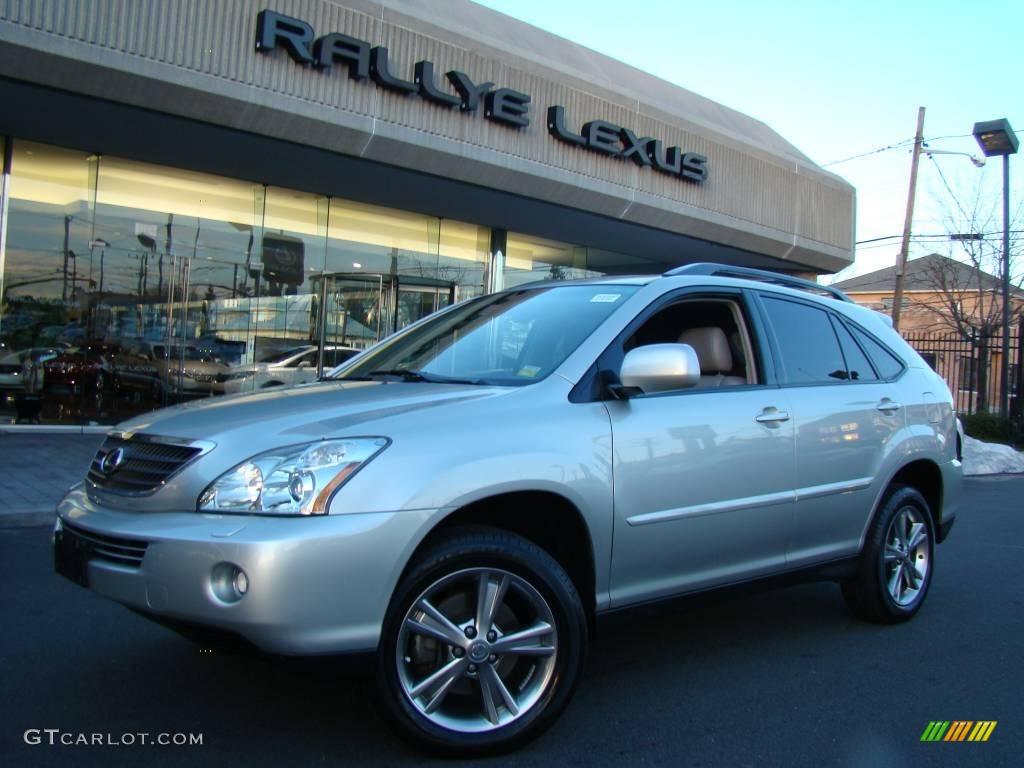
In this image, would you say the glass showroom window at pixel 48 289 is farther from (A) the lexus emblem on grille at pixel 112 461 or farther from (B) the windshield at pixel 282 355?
(A) the lexus emblem on grille at pixel 112 461

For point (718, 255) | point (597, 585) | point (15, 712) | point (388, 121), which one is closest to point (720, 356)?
point (597, 585)

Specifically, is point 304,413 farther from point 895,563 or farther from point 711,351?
point 895,563

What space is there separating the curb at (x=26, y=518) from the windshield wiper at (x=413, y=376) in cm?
457

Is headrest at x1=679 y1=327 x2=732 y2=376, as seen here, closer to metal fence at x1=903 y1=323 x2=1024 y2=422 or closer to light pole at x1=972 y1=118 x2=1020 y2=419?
metal fence at x1=903 y1=323 x2=1024 y2=422

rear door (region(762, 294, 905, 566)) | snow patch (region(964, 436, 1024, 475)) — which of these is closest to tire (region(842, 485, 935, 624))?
rear door (region(762, 294, 905, 566))

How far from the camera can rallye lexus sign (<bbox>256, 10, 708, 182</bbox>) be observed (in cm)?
1091

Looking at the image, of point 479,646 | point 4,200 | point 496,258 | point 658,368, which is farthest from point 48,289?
point 479,646

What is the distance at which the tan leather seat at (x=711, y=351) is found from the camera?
14.8 ft

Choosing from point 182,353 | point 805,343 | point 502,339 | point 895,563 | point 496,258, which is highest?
point 496,258

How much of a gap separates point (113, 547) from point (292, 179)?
37.6ft

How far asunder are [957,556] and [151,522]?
6.43 m

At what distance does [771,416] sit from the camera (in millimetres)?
4227

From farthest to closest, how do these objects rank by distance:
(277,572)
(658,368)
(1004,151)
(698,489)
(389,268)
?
1. (1004,151)
2. (389,268)
3. (698,489)
4. (658,368)
5. (277,572)

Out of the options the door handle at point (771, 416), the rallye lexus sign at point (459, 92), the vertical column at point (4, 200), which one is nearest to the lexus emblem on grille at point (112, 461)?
the door handle at point (771, 416)
